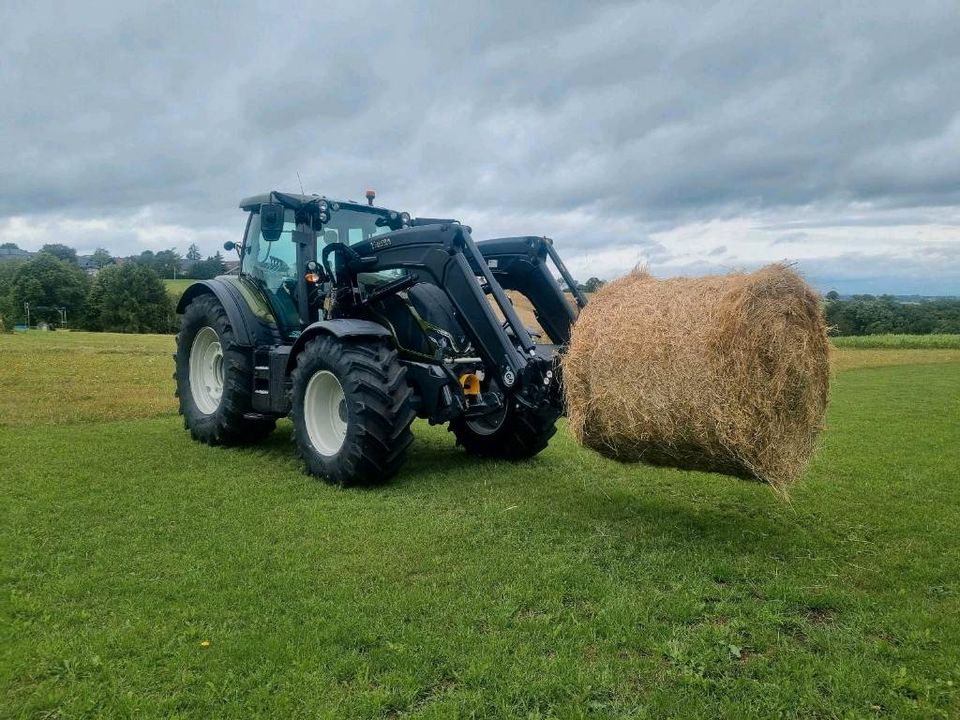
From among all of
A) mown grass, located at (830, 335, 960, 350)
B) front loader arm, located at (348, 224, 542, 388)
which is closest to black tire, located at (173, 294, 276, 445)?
front loader arm, located at (348, 224, 542, 388)

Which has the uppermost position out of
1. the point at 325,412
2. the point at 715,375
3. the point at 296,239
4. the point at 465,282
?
the point at 296,239

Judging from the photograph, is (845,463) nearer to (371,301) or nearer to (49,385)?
(371,301)

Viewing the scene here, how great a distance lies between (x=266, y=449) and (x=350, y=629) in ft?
16.5

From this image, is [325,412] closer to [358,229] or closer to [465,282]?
[465,282]

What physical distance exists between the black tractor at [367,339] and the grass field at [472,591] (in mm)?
562

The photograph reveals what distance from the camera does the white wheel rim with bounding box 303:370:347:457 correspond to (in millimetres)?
7277

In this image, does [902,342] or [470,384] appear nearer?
[470,384]

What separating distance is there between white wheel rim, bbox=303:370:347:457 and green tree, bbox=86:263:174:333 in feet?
190

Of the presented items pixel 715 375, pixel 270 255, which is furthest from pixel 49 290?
pixel 715 375

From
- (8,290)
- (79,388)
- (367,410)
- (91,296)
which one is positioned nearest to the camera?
(367,410)

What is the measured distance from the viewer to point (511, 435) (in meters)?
7.90

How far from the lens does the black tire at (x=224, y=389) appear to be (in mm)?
8195

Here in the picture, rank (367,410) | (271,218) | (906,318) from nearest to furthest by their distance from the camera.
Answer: (367,410) < (271,218) < (906,318)

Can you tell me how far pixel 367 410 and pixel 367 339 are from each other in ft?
2.43
